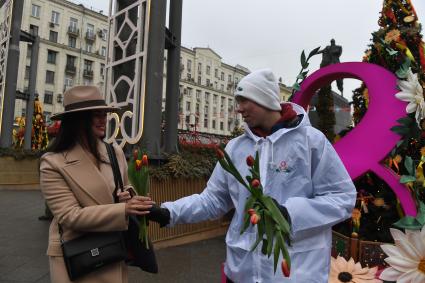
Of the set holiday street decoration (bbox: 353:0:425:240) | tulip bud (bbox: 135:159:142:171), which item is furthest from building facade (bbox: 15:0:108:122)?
tulip bud (bbox: 135:159:142:171)

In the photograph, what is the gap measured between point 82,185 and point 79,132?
0.34 m

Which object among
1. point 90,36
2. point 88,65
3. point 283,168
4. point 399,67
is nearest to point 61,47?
point 88,65

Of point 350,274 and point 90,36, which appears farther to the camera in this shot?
point 90,36

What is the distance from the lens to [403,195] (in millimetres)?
3238

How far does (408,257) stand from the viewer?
153 centimetres

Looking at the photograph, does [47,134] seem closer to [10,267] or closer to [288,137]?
[10,267]

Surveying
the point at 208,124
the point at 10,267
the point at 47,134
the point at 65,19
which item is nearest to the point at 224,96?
the point at 208,124

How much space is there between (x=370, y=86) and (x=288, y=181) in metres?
2.24

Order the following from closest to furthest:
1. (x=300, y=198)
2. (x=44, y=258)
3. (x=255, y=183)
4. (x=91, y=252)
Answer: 1. (x=255, y=183)
2. (x=300, y=198)
3. (x=91, y=252)
4. (x=44, y=258)

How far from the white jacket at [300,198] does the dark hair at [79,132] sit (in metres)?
0.88

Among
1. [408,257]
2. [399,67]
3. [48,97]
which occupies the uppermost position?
[48,97]

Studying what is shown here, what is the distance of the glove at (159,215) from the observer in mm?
1959

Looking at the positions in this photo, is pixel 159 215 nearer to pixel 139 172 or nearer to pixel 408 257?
pixel 139 172

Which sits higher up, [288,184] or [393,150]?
[393,150]
